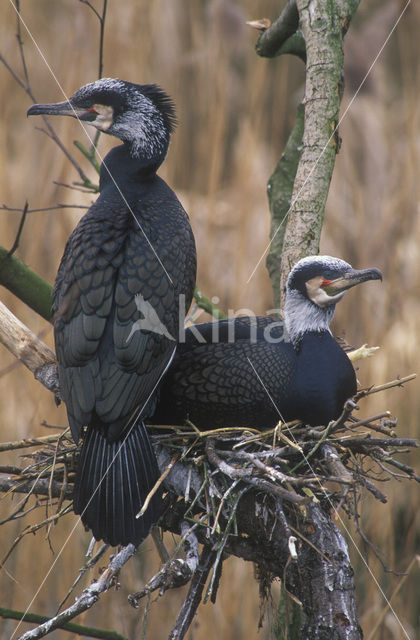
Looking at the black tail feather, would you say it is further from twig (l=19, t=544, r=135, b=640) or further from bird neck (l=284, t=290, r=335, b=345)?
bird neck (l=284, t=290, r=335, b=345)

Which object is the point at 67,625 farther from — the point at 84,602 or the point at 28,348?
the point at 28,348

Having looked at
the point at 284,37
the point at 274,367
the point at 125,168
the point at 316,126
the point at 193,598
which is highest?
the point at 284,37

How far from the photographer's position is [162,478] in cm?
180

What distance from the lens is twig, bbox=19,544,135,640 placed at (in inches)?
58.4

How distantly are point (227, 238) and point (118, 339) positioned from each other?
239cm

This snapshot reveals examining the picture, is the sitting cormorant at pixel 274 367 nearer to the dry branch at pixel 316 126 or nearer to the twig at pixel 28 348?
the dry branch at pixel 316 126

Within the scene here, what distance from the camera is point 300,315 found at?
2244mm

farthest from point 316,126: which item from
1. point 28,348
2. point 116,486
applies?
point 116,486

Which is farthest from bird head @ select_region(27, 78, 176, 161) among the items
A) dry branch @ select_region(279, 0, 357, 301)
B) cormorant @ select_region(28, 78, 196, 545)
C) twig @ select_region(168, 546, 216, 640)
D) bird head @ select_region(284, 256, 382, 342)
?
twig @ select_region(168, 546, 216, 640)

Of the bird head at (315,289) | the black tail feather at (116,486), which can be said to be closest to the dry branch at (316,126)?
the bird head at (315,289)

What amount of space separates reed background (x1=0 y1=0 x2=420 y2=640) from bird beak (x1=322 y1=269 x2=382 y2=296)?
1068mm

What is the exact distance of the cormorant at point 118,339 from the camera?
186 centimetres

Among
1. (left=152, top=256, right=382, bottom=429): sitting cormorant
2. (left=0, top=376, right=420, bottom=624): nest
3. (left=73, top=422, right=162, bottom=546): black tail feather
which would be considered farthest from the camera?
(left=152, top=256, right=382, bottom=429): sitting cormorant

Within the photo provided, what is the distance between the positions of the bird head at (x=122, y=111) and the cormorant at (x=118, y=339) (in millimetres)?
213
